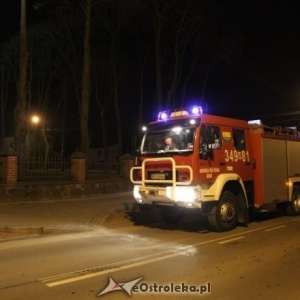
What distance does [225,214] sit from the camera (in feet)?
39.6

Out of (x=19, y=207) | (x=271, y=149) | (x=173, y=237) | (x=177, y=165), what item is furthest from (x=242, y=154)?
(x=19, y=207)

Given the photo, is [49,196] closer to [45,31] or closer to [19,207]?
[19,207]

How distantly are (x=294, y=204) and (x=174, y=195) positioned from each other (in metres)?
6.04

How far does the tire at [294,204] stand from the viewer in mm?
15375

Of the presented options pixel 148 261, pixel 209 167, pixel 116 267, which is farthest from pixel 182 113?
pixel 116 267

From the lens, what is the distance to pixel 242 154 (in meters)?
12.9

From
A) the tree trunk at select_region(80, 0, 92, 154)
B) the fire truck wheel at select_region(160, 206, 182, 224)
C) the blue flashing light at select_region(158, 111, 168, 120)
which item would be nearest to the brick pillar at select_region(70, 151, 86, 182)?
the tree trunk at select_region(80, 0, 92, 154)

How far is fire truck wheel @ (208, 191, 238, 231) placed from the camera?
1175 centimetres

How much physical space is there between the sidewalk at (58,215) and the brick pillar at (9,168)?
1.01 meters

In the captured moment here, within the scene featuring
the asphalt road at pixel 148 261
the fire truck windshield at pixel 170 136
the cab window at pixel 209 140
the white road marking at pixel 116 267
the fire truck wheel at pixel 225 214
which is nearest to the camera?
the asphalt road at pixel 148 261

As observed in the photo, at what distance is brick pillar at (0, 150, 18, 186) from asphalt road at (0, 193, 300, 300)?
3.34 meters

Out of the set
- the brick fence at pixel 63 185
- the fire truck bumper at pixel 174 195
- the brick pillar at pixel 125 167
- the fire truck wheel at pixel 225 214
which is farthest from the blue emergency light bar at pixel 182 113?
the brick pillar at pixel 125 167

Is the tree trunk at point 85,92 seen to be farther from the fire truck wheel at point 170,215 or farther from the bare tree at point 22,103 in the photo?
the fire truck wheel at point 170,215

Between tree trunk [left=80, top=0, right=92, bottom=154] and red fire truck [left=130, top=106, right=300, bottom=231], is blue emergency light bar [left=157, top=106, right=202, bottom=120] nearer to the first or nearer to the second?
red fire truck [left=130, top=106, right=300, bottom=231]
